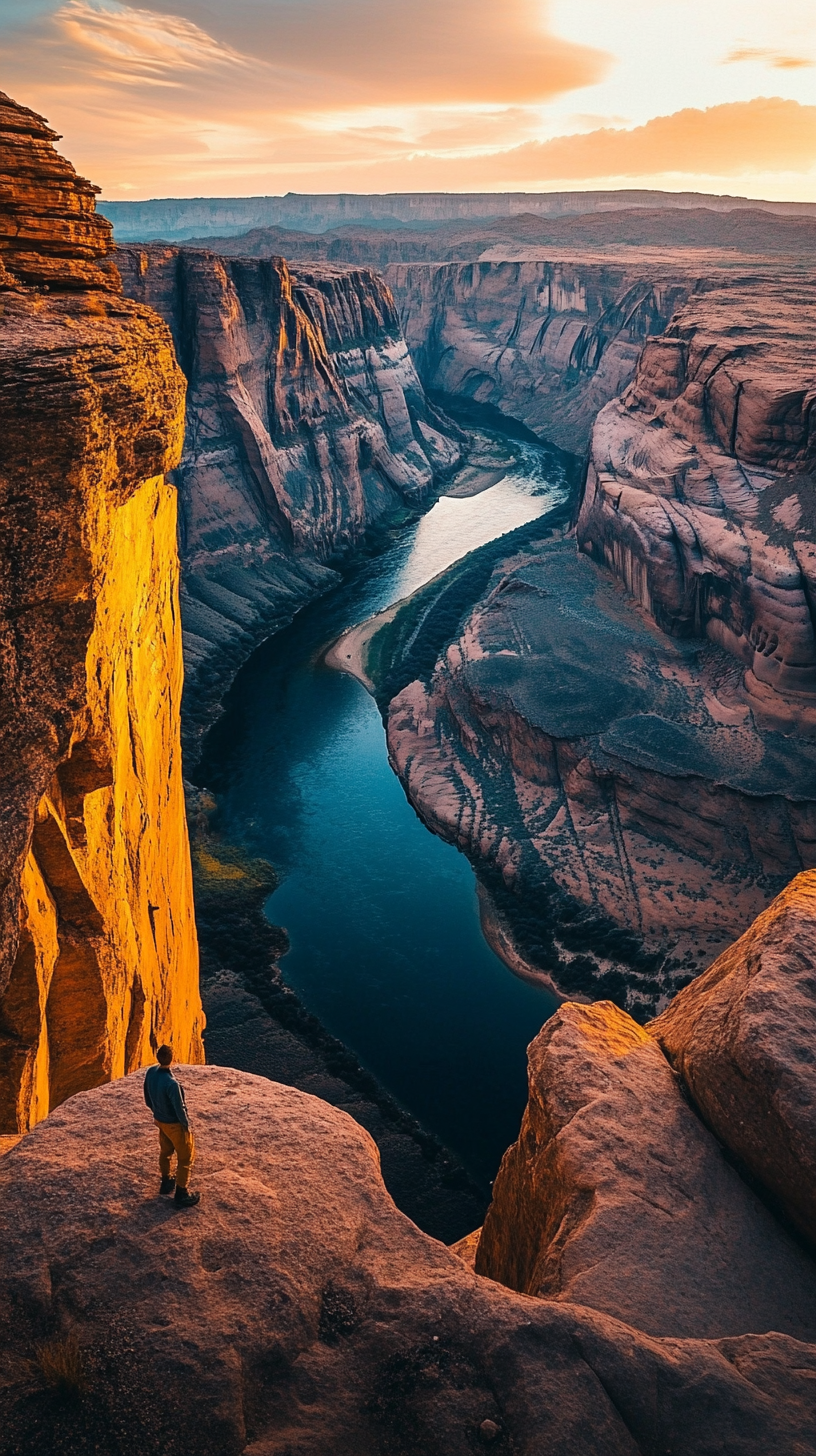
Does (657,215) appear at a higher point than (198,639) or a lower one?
higher

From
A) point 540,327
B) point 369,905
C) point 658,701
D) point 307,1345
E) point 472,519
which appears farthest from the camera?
point 540,327

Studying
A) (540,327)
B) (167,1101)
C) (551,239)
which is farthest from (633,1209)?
(551,239)

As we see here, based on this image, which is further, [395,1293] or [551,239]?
[551,239]

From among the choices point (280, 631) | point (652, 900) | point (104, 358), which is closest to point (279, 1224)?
point (104, 358)

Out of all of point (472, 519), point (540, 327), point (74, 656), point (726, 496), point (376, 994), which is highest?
point (540, 327)

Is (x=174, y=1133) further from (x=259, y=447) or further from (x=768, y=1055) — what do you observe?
(x=259, y=447)

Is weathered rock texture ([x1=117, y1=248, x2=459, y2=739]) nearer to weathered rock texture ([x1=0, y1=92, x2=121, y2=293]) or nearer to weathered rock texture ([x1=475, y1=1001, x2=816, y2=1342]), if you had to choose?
weathered rock texture ([x1=0, y1=92, x2=121, y2=293])

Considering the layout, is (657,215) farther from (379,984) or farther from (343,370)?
(379,984)
